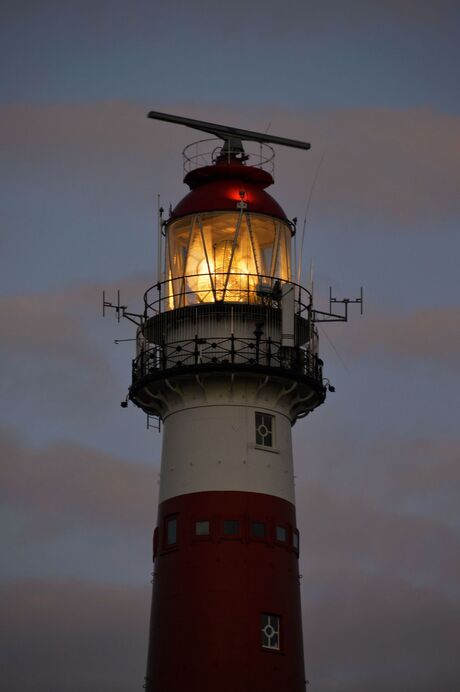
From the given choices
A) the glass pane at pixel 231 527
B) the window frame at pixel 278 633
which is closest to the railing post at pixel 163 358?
the glass pane at pixel 231 527

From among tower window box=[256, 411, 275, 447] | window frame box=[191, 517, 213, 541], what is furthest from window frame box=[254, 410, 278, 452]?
window frame box=[191, 517, 213, 541]

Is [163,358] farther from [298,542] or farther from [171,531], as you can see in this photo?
[298,542]

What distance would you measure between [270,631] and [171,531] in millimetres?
4694

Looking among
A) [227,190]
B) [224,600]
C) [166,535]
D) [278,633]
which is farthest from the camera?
[227,190]

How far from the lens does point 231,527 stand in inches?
2218

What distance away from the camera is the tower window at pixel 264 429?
5803cm

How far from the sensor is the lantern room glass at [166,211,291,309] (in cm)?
5884

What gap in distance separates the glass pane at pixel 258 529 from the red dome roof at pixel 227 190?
1077cm

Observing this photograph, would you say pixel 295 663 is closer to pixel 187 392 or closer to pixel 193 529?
pixel 193 529

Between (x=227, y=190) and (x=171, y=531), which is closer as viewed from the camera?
(x=171, y=531)

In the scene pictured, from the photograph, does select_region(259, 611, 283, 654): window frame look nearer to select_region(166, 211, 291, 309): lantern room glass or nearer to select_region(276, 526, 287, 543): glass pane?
select_region(276, 526, 287, 543): glass pane

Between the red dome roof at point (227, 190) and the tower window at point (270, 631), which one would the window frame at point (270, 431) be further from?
the red dome roof at point (227, 190)

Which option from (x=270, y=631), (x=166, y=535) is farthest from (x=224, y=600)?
(x=166, y=535)

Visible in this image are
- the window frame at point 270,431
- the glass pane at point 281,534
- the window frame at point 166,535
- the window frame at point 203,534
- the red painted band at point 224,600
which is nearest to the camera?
the red painted band at point 224,600
